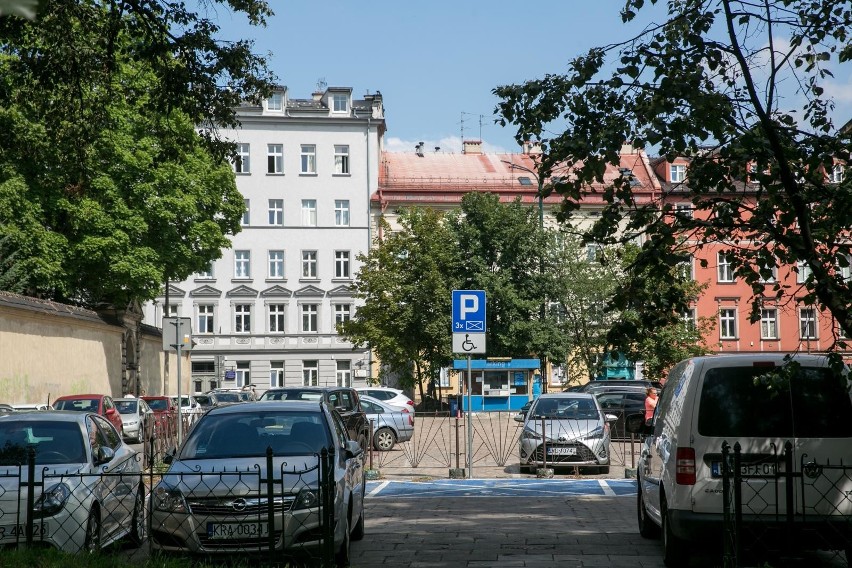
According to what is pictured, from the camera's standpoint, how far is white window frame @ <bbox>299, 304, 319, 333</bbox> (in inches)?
2891

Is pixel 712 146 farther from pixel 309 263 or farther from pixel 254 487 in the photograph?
pixel 309 263

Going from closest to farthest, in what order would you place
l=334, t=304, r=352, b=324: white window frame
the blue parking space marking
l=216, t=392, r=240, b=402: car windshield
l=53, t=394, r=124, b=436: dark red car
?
1. the blue parking space marking
2. l=53, t=394, r=124, b=436: dark red car
3. l=216, t=392, r=240, b=402: car windshield
4. l=334, t=304, r=352, b=324: white window frame

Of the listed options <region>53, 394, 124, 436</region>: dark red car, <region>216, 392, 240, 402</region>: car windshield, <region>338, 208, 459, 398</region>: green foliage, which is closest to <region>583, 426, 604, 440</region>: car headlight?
<region>53, 394, 124, 436</region>: dark red car

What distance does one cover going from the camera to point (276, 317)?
73500mm

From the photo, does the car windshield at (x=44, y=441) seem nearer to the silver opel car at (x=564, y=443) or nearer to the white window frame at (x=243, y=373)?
the silver opel car at (x=564, y=443)

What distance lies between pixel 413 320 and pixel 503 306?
512 centimetres

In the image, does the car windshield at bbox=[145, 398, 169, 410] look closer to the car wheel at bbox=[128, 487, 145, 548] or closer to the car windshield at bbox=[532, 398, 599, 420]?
the car windshield at bbox=[532, 398, 599, 420]

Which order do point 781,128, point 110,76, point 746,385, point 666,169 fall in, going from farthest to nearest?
point 666,169, point 110,76, point 781,128, point 746,385

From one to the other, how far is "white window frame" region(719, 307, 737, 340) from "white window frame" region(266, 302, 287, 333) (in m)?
28.2

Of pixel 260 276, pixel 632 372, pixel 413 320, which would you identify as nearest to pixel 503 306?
pixel 413 320

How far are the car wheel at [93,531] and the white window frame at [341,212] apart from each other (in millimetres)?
65030

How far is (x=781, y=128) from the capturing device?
10070 millimetres

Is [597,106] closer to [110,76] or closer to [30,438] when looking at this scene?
[30,438]

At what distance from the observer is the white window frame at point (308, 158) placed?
246ft
